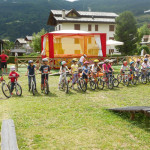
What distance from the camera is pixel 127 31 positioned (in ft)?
120

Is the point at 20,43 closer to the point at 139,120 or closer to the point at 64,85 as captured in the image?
the point at 64,85

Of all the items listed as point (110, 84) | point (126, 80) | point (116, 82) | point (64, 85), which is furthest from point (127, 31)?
point (64, 85)

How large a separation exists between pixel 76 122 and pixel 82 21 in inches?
1482

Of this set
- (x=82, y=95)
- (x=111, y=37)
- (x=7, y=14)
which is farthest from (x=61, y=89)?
(x=7, y=14)

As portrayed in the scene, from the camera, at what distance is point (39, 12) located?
156375 millimetres

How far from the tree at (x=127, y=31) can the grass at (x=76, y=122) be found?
28095 millimetres

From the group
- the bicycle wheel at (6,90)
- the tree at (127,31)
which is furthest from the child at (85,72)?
the tree at (127,31)

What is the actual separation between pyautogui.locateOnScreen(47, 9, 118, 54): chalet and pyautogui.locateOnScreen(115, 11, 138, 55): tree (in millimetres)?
3207

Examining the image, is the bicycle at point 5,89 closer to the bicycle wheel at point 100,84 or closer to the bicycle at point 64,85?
the bicycle at point 64,85

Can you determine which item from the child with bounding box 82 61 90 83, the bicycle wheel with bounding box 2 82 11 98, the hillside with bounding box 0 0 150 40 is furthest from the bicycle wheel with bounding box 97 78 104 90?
the hillside with bounding box 0 0 150 40

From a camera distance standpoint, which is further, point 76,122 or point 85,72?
point 85,72

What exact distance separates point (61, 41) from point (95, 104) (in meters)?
14.4

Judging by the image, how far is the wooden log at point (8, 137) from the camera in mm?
4500

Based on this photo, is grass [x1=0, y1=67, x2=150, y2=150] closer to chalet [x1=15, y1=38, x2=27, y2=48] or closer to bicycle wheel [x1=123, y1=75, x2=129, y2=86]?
bicycle wheel [x1=123, y1=75, x2=129, y2=86]
